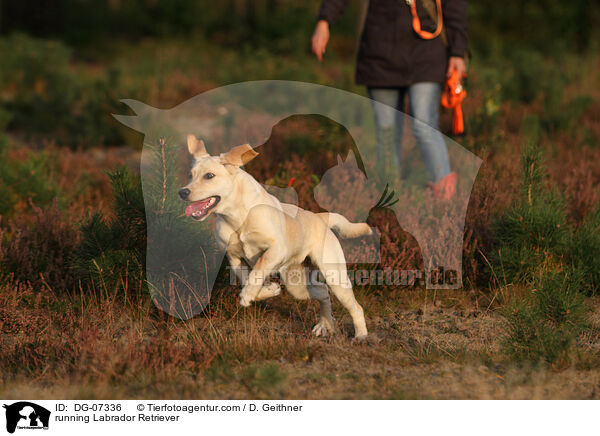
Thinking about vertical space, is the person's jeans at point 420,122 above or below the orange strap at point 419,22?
below

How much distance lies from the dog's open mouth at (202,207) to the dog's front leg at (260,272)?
0.33 m

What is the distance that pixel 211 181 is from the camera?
3.04m

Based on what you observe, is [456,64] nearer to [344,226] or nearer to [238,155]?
[344,226]

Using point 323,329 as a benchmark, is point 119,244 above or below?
above

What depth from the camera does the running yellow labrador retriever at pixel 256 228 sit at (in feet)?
10.0

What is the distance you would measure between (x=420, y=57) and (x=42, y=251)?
310 centimetres

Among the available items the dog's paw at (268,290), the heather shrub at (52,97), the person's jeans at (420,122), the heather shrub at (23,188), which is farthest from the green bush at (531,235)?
the heather shrub at (52,97)

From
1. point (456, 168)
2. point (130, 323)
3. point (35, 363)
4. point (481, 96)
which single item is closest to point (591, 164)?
point (456, 168)

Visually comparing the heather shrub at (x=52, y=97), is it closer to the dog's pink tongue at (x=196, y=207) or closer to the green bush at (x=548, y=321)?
the dog's pink tongue at (x=196, y=207)

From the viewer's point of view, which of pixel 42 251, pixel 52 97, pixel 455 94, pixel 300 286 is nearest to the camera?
pixel 300 286
